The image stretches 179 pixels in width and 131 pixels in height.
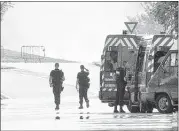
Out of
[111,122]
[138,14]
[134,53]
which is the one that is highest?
[138,14]

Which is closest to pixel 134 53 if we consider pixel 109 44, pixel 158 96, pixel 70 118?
pixel 109 44

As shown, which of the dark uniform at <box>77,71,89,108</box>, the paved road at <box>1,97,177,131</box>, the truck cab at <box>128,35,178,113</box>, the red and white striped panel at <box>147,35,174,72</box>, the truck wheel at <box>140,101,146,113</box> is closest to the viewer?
the paved road at <box>1,97,177,131</box>

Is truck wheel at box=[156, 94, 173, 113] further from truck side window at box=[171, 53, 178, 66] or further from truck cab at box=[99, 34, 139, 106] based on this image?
truck cab at box=[99, 34, 139, 106]

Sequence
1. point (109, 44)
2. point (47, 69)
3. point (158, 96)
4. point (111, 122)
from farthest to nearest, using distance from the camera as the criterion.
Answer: point (47, 69)
point (109, 44)
point (158, 96)
point (111, 122)

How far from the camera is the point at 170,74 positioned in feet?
80.3

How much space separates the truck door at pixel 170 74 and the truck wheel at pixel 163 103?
29 cm

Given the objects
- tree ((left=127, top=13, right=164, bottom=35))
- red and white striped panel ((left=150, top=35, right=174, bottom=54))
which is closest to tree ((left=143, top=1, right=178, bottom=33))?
red and white striped panel ((left=150, top=35, right=174, bottom=54))

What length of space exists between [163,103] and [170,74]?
3.23 ft

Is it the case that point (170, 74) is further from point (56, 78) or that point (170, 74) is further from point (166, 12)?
point (166, 12)

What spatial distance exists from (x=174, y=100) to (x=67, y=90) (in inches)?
798

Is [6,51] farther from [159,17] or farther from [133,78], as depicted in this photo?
[133,78]

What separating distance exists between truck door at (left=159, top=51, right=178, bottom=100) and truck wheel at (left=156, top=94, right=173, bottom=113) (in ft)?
0.94

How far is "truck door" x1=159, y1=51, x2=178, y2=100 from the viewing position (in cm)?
2439

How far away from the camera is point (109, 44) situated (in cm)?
3019
